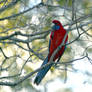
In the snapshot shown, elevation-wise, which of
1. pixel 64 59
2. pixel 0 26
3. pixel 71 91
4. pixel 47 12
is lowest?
pixel 71 91

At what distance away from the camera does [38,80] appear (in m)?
4.36

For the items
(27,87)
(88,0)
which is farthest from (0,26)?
(88,0)

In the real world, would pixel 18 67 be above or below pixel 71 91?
above

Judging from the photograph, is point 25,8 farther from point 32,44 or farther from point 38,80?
point 38,80

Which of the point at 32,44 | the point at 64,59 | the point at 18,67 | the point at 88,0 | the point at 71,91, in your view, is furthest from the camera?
the point at 71,91

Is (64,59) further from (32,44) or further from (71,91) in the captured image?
(71,91)

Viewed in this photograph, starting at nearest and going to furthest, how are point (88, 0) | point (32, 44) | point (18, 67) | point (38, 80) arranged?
point (38, 80) < point (18, 67) < point (32, 44) < point (88, 0)

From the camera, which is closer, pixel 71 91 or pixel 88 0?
pixel 88 0

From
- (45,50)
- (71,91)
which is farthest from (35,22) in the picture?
(71,91)

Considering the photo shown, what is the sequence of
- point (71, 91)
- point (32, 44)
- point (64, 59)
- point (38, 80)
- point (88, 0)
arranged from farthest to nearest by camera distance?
1. point (71, 91)
2. point (88, 0)
3. point (32, 44)
4. point (64, 59)
5. point (38, 80)

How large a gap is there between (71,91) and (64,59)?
8.40 feet

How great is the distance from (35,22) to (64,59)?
3.58 ft

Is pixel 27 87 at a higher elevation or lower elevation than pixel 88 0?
lower

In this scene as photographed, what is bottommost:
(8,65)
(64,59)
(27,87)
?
(27,87)
